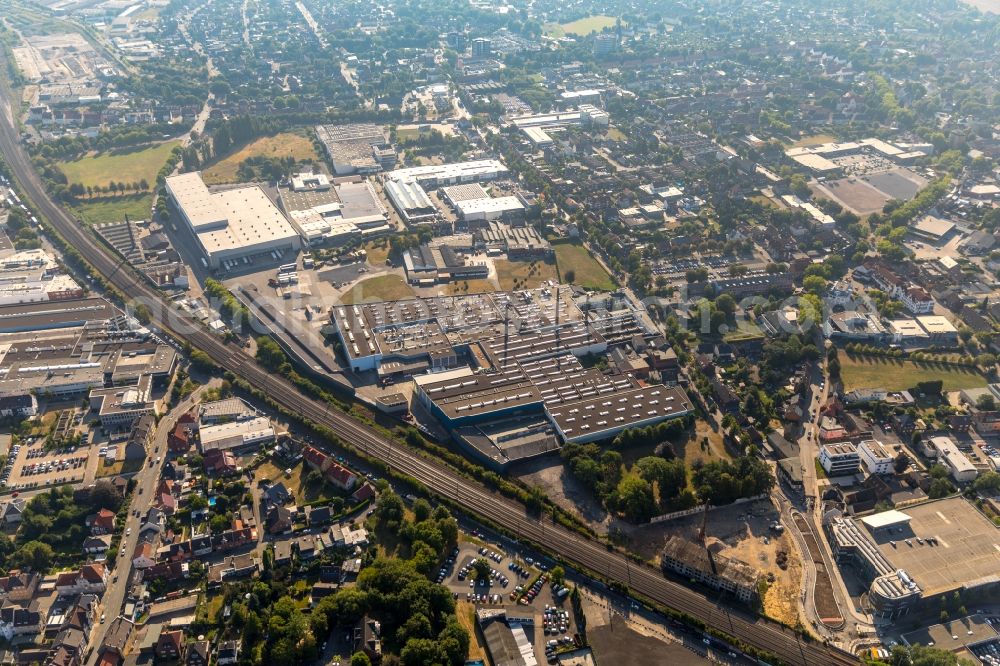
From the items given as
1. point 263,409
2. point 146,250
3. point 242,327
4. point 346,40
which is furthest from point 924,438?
point 346,40

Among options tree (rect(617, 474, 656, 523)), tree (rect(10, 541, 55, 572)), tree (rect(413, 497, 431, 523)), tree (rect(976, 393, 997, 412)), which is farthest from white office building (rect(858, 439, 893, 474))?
tree (rect(10, 541, 55, 572))

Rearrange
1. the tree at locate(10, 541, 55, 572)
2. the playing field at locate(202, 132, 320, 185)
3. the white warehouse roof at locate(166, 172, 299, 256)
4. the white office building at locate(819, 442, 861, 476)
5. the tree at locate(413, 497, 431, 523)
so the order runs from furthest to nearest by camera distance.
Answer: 1. the playing field at locate(202, 132, 320, 185)
2. the white warehouse roof at locate(166, 172, 299, 256)
3. the white office building at locate(819, 442, 861, 476)
4. the tree at locate(413, 497, 431, 523)
5. the tree at locate(10, 541, 55, 572)

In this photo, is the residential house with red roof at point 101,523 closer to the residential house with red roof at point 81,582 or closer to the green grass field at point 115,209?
the residential house with red roof at point 81,582

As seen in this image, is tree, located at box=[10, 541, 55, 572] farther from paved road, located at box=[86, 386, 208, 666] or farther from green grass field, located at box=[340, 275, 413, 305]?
green grass field, located at box=[340, 275, 413, 305]

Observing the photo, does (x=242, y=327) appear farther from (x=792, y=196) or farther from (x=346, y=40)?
(x=346, y=40)

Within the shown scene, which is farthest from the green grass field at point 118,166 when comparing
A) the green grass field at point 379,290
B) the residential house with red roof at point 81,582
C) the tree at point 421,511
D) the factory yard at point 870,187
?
the factory yard at point 870,187

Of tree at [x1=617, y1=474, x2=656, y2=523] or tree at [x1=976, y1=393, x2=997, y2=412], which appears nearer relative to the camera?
tree at [x1=617, y1=474, x2=656, y2=523]
